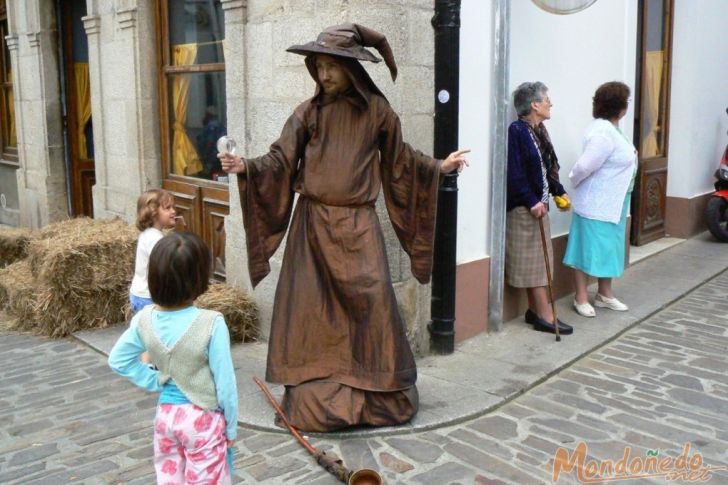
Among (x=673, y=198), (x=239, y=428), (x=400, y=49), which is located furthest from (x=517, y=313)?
(x=673, y=198)

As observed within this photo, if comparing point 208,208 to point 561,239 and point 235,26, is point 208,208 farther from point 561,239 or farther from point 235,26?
point 561,239

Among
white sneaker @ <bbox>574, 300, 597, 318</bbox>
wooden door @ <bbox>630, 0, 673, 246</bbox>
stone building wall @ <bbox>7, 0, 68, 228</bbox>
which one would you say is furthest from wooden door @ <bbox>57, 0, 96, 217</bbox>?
wooden door @ <bbox>630, 0, 673, 246</bbox>

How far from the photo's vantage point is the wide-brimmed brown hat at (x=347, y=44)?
149 inches

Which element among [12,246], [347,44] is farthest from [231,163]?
[12,246]

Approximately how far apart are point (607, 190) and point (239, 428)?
3549 millimetres

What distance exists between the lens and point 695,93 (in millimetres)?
9070

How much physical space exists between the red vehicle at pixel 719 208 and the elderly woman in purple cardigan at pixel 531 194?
395cm

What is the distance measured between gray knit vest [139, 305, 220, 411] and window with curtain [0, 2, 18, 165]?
950 cm

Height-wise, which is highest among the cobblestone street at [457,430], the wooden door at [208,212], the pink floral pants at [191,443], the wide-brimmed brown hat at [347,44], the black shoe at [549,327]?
the wide-brimmed brown hat at [347,44]

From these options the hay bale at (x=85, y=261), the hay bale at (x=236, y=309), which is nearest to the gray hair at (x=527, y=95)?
the hay bale at (x=236, y=309)

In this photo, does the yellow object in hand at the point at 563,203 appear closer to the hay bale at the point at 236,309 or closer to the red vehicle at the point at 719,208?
the hay bale at the point at 236,309

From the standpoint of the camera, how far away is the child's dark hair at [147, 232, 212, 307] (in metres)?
2.57

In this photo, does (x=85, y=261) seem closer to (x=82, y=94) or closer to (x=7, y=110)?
(x=82, y=94)

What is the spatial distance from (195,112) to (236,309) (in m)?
Answer: 2.34
